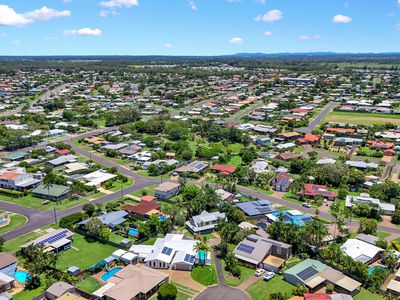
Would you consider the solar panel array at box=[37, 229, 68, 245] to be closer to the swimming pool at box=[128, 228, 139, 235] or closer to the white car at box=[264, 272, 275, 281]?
the swimming pool at box=[128, 228, 139, 235]

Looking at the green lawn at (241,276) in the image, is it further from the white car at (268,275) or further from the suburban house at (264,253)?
the white car at (268,275)

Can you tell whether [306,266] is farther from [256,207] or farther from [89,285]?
[89,285]

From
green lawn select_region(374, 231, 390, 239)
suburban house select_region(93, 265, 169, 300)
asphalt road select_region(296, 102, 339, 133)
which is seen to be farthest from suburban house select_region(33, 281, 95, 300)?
asphalt road select_region(296, 102, 339, 133)

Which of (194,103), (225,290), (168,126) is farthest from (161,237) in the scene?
(194,103)

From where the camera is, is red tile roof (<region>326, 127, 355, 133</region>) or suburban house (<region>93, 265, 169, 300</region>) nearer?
suburban house (<region>93, 265, 169, 300</region>)

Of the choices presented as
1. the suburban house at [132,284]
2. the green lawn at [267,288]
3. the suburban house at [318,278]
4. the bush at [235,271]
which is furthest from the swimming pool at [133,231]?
the suburban house at [318,278]

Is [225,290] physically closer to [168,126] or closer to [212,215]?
[212,215]
